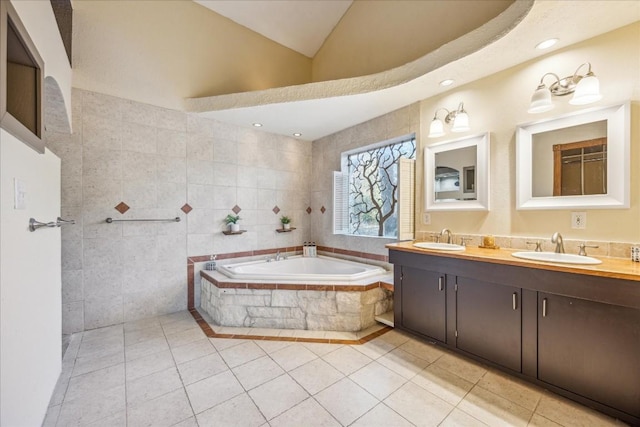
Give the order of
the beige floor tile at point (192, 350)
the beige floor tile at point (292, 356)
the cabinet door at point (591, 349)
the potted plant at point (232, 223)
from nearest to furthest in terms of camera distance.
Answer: the cabinet door at point (591, 349)
the beige floor tile at point (292, 356)
the beige floor tile at point (192, 350)
the potted plant at point (232, 223)

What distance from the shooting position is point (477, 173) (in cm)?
239

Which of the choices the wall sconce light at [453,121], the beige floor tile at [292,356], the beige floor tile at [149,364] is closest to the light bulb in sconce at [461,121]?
the wall sconce light at [453,121]

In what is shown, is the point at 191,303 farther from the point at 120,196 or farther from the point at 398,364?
the point at 398,364

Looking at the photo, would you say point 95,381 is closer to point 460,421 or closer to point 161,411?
point 161,411

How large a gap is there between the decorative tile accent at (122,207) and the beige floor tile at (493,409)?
3.47 m

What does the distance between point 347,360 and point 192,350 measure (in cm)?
136

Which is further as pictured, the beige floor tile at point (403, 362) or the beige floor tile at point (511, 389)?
the beige floor tile at point (403, 362)

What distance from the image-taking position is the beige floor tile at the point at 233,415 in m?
1.47

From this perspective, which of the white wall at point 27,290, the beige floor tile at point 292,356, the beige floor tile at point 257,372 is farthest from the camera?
the beige floor tile at point 292,356

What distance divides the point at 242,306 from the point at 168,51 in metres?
3.03

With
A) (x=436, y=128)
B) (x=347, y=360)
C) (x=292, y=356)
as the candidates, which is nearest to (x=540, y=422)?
(x=347, y=360)

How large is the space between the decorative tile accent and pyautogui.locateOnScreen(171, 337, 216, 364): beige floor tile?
1573 millimetres

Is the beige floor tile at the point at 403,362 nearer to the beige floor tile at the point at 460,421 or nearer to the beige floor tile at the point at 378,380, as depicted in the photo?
the beige floor tile at the point at 378,380

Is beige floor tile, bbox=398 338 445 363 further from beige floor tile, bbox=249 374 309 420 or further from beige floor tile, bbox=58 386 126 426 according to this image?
beige floor tile, bbox=58 386 126 426
